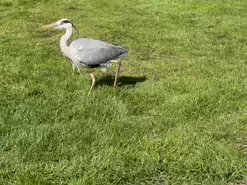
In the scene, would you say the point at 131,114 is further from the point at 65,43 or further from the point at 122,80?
the point at 65,43

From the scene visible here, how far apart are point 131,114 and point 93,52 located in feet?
4.82

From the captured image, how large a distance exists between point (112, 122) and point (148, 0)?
12016 millimetres

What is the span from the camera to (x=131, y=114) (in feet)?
19.0

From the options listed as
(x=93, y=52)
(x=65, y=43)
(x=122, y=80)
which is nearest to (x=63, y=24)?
(x=65, y=43)

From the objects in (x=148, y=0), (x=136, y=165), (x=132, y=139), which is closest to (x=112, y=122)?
(x=132, y=139)

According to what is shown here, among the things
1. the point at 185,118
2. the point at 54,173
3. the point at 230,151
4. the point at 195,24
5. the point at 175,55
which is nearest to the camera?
the point at 54,173

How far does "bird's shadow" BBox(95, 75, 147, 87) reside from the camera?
23.5 ft

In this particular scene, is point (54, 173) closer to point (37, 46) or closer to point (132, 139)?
point (132, 139)

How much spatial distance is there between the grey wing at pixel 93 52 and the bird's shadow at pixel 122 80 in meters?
0.55

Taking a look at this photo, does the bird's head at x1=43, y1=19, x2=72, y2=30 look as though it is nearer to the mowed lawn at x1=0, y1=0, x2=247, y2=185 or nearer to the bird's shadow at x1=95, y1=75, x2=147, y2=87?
the mowed lawn at x1=0, y1=0, x2=247, y2=185

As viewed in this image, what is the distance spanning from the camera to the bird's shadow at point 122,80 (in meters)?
7.17

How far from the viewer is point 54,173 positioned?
4.12 meters

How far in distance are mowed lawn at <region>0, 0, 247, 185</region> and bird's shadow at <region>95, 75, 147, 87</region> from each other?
0.02m

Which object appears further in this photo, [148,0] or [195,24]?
[148,0]
